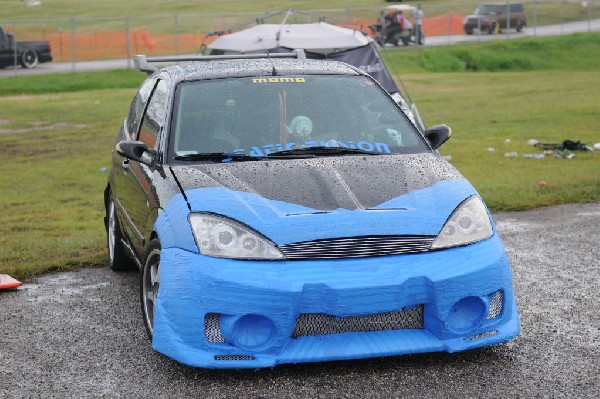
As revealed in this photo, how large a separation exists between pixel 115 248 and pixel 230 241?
278cm

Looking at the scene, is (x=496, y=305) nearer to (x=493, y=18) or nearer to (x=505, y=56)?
(x=505, y=56)

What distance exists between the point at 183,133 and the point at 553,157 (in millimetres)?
9198

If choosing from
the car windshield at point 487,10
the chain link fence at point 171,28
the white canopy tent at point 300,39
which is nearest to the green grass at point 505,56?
the chain link fence at point 171,28

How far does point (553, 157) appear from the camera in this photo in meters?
14.5

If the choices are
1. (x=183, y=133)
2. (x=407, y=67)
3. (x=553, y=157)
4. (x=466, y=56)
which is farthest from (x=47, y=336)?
(x=466, y=56)

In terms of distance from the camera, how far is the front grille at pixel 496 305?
5.45 m

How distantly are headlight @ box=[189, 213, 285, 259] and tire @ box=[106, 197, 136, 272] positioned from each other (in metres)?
2.44

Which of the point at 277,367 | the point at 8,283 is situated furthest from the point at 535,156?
the point at 277,367

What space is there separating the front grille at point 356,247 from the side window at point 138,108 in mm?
2558

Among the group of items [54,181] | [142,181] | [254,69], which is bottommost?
[54,181]

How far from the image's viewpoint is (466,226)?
18.0 ft

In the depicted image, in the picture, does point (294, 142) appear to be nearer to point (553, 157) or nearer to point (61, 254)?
point (61, 254)

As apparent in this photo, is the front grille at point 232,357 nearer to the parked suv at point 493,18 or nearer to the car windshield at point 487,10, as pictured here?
the parked suv at point 493,18

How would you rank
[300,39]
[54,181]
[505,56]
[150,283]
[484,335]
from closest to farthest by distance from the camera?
[484,335] < [150,283] < [54,181] < [300,39] < [505,56]
